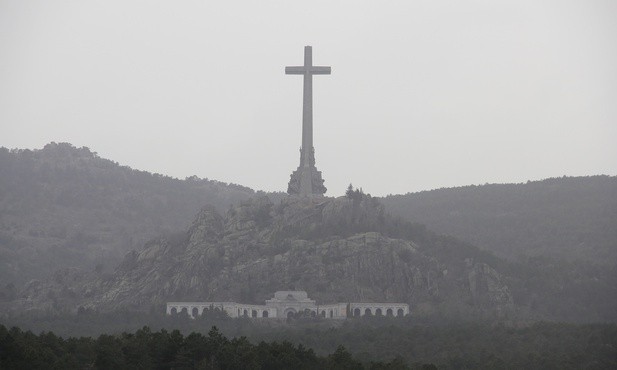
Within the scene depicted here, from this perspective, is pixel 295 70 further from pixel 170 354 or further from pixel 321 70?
pixel 170 354

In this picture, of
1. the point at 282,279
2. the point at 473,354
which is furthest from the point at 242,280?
the point at 473,354

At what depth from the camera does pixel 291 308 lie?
180750 millimetres

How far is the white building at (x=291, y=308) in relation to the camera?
180 m

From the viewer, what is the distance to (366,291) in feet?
603

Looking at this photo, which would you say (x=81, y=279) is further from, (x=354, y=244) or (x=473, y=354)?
(x=473, y=354)

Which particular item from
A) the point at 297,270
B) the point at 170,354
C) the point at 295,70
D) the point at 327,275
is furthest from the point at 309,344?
the point at 295,70

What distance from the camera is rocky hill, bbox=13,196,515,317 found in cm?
18412

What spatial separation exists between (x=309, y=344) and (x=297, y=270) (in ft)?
95.0

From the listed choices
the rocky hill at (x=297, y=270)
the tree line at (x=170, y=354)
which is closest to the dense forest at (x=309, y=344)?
the tree line at (x=170, y=354)

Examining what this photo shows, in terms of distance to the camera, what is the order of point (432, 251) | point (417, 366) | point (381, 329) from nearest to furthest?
point (417, 366), point (381, 329), point (432, 251)

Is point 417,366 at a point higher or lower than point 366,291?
lower

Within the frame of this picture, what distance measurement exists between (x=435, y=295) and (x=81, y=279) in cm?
3814

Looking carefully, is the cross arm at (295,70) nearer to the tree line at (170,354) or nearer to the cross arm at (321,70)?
the cross arm at (321,70)

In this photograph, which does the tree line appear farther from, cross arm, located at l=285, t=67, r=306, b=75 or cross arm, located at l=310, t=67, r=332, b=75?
cross arm, located at l=285, t=67, r=306, b=75
